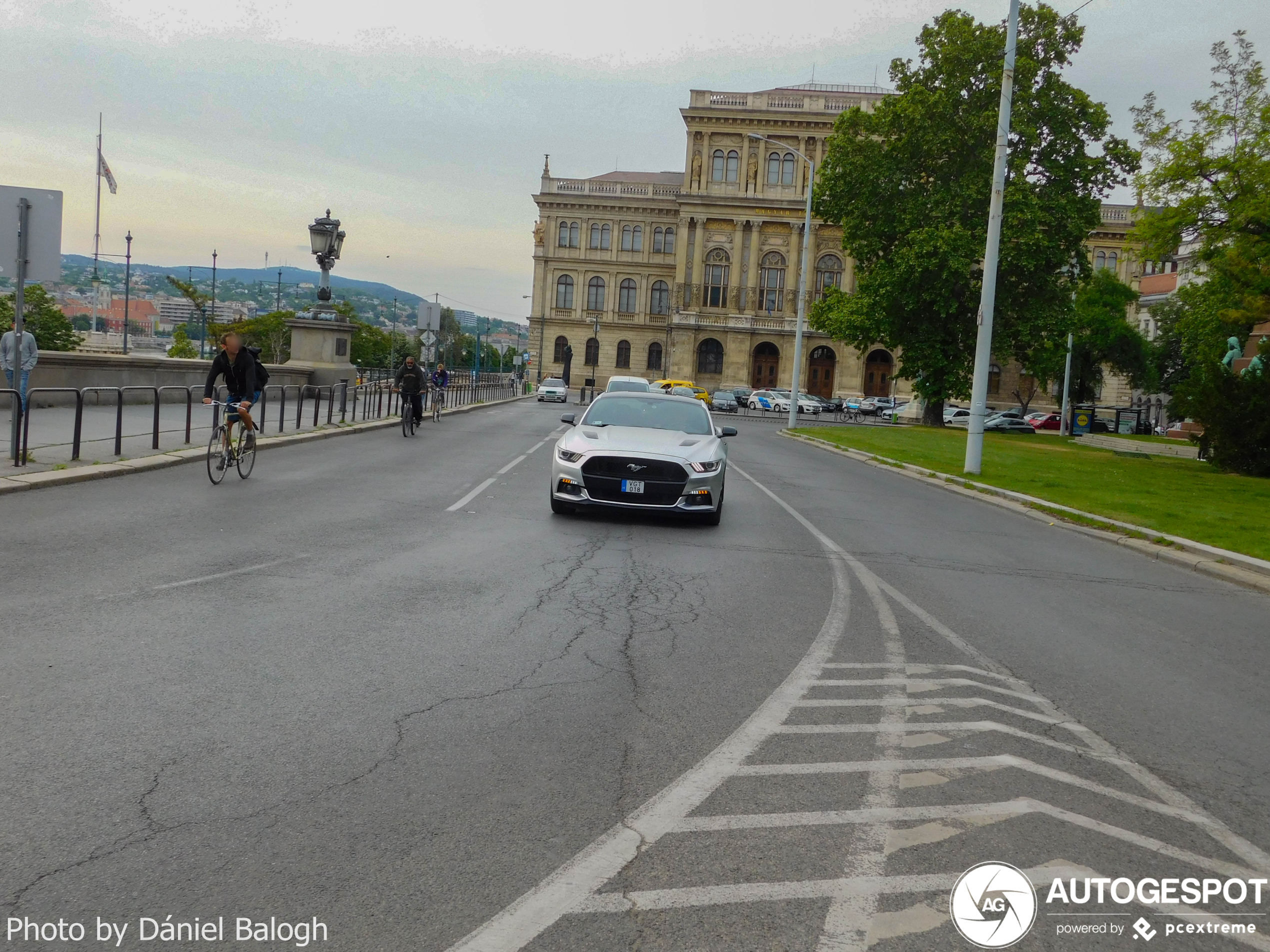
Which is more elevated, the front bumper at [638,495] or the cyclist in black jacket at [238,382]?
the cyclist in black jacket at [238,382]

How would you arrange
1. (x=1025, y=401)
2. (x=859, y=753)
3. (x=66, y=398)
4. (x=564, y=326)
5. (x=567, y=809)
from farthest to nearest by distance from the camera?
(x=564, y=326) → (x=1025, y=401) → (x=66, y=398) → (x=859, y=753) → (x=567, y=809)

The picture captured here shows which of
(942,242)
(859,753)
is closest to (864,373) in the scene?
(942,242)

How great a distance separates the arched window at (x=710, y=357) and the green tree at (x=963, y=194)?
46615 mm

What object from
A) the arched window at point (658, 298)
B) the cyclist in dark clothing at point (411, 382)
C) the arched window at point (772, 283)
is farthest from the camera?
the arched window at point (658, 298)

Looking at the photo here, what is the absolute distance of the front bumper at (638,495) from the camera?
12.7m

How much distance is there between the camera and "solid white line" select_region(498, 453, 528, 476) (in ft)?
62.0

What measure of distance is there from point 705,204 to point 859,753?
9189cm

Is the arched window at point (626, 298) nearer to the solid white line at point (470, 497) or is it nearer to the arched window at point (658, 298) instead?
the arched window at point (658, 298)

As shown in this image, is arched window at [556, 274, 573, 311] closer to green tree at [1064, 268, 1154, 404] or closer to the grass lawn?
green tree at [1064, 268, 1154, 404]

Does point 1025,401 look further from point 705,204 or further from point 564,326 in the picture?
point 564,326

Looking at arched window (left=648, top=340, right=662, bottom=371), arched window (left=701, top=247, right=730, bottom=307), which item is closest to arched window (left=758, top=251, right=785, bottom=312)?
arched window (left=701, top=247, right=730, bottom=307)

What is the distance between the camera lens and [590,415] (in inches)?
569
